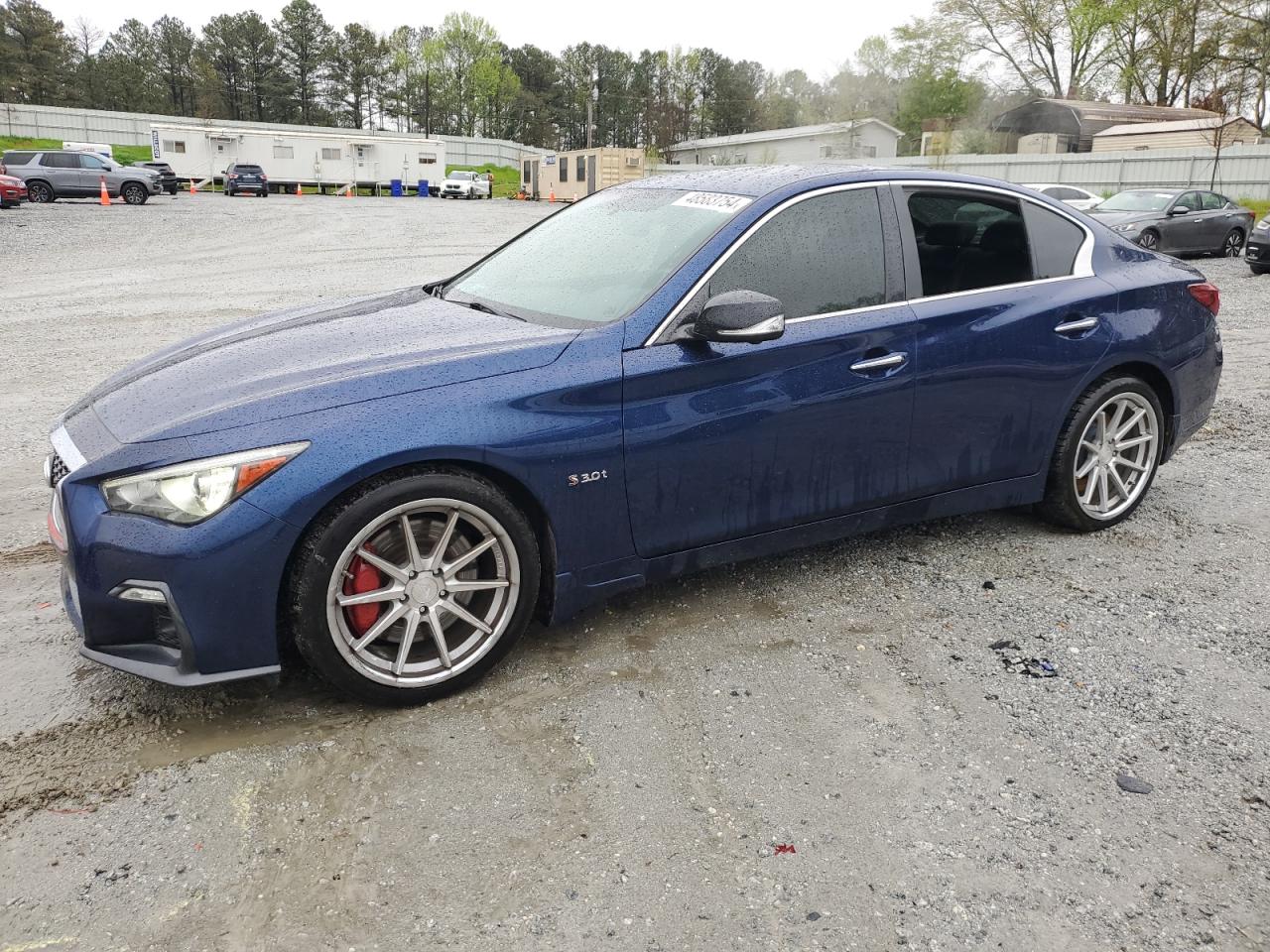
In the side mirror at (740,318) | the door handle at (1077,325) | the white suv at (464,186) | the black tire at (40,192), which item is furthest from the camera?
the white suv at (464,186)

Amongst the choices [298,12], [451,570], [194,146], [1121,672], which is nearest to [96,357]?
[451,570]

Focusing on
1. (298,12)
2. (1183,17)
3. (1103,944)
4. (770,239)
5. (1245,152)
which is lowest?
(1103,944)

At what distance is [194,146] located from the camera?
4900 centimetres

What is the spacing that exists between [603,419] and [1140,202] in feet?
69.8

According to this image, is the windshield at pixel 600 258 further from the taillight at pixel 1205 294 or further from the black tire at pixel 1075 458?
the taillight at pixel 1205 294

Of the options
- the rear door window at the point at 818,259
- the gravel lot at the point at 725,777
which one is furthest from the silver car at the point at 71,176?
the rear door window at the point at 818,259

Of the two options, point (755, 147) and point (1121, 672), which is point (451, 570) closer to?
point (1121, 672)

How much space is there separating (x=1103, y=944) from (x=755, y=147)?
76.7 m

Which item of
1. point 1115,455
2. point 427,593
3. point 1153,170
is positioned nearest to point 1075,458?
point 1115,455

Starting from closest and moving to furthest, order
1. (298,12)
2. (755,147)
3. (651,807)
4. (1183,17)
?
1. (651,807)
2. (1183,17)
3. (755,147)
4. (298,12)

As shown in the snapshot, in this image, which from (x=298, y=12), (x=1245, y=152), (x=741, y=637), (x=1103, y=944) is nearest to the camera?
(x=1103, y=944)

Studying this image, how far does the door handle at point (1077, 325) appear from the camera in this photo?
4.29 meters

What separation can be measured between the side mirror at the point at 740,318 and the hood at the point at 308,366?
1.52 ft

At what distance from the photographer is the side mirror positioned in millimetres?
3268
